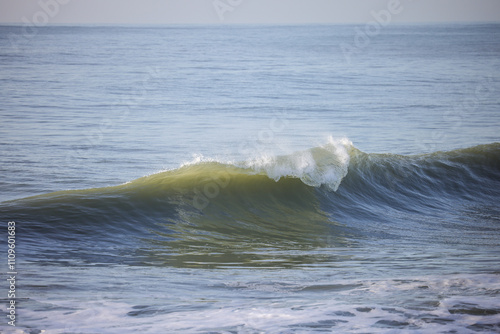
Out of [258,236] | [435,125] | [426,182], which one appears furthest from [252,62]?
[258,236]

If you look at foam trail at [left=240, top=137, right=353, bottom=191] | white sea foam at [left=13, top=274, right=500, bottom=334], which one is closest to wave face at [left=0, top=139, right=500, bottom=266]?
foam trail at [left=240, top=137, right=353, bottom=191]

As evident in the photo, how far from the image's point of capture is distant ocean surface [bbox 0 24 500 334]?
489 centimetres

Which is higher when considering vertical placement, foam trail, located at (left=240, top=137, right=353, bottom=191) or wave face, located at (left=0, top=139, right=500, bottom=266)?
foam trail, located at (left=240, top=137, right=353, bottom=191)

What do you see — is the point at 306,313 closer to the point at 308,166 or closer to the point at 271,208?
the point at 271,208

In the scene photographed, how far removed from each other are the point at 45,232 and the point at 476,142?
12859mm

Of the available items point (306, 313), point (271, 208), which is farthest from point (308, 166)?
point (306, 313)

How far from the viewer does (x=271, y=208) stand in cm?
1008

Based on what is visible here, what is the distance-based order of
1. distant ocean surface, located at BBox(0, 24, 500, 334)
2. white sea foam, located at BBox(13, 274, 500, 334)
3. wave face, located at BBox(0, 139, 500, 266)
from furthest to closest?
1. wave face, located at BBox(0, 139, 500, 266)
2. distant ocean surface, located at BBox(0, 24, 500, 334)
3. white sea foam, located at BBox(13, 274, 500, 334)

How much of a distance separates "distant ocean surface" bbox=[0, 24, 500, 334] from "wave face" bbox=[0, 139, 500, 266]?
0.04 meters

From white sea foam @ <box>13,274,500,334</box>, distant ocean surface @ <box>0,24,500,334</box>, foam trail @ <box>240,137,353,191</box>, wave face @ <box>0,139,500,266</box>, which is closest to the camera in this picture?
white sea foam @ <box>13,274,500,334</box>

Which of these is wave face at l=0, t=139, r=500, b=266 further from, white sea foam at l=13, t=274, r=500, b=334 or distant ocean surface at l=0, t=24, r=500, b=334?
white sea foam at l=13, t=274, r=500, b=334

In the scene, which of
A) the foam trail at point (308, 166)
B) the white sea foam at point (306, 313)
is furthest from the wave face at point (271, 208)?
the white sea foam at point (306, 313)

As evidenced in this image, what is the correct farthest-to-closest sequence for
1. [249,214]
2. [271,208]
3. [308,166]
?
[308,166] → [271,208] → [249,214]

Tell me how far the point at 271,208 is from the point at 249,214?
21.4 inches
